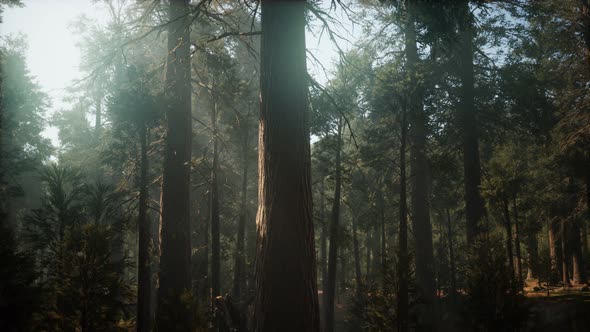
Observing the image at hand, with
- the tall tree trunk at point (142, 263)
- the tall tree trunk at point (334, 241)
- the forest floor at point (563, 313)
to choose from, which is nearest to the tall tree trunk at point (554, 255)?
the forest floor at point (563, 313)

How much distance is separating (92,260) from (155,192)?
1986cm

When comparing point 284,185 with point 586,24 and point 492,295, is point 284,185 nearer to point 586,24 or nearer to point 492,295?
point 492,295

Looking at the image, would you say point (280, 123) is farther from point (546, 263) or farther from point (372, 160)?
point (546, 263)

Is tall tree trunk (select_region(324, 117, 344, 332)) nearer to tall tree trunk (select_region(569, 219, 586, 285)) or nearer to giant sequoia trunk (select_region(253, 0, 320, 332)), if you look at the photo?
giant sequoia trunk (select_region(253, 0, 320, 332))

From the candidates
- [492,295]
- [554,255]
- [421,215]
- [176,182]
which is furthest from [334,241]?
[554,255]

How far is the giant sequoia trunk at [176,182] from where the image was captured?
8492 millimetres

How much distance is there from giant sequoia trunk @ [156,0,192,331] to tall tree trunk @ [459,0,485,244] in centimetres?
1132

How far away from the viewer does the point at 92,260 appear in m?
7.80

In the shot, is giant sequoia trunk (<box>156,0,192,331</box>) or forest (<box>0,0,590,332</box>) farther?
giant sequoia trunk (<box>156,0,192,331</box>)

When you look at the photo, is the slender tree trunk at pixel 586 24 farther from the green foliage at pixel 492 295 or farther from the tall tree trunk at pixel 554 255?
the green foliage at pixel 492 295

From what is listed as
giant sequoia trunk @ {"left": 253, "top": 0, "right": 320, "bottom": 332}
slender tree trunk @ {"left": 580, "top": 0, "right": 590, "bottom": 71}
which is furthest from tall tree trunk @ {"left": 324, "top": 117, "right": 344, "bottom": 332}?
giant sequoia trunk @ {"left": 253, "top": 0, "right": 320, "bottom": 332}

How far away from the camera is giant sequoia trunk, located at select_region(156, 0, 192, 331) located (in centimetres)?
849

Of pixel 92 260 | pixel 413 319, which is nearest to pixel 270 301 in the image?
pixel 92 260

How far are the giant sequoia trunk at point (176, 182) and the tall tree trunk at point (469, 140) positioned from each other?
37.2ft
